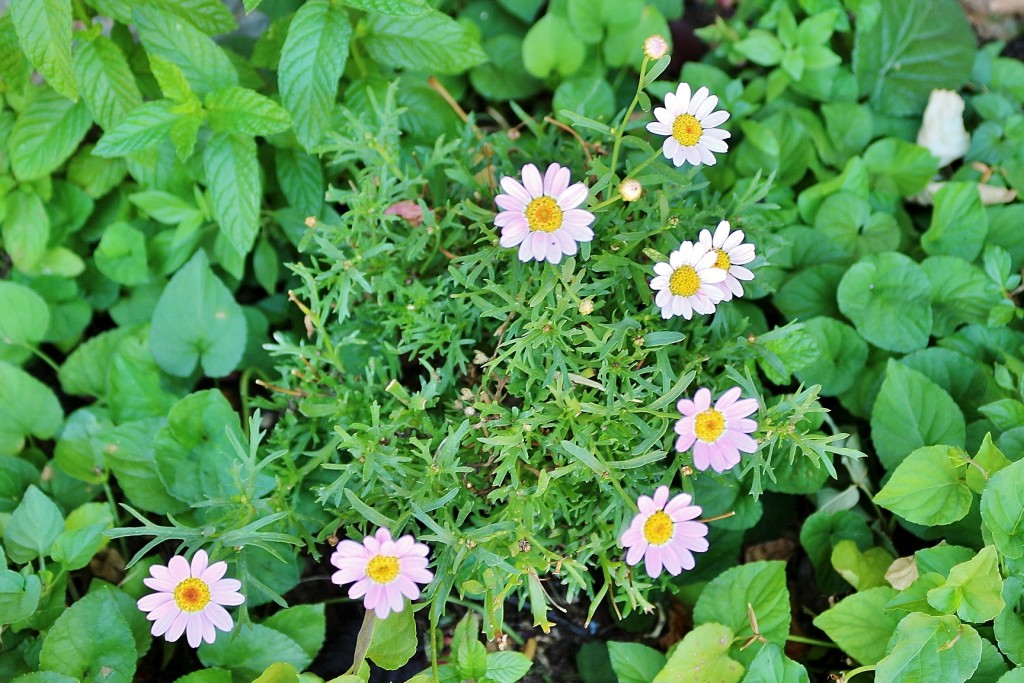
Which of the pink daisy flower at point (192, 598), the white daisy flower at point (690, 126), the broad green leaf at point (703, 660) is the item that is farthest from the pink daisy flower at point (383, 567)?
the white daisy flower at point (690, 126)

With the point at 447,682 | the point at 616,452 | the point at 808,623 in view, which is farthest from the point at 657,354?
the point at 808,623

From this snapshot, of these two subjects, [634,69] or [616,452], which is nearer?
[616,452]

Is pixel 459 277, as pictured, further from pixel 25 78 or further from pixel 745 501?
pixel 25 78

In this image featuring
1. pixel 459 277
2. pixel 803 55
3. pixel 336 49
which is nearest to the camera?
pixel 459 277

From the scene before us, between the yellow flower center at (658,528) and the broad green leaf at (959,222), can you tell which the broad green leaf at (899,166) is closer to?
the broad green leaf at (959,222)

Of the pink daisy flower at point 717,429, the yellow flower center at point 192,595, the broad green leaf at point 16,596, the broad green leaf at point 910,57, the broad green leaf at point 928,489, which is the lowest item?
the broad green leaf at point 16,596

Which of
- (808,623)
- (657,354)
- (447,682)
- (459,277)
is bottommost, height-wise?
(808,623)

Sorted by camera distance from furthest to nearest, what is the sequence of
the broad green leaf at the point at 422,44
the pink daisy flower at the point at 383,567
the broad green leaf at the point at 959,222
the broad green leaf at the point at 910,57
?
the broad green leaf at the point at 910,57 → the broad green leaf at the point at 959,222 → the broad green leaf at the point at 422,44 → the pink daisy flower at the point at 383,567
